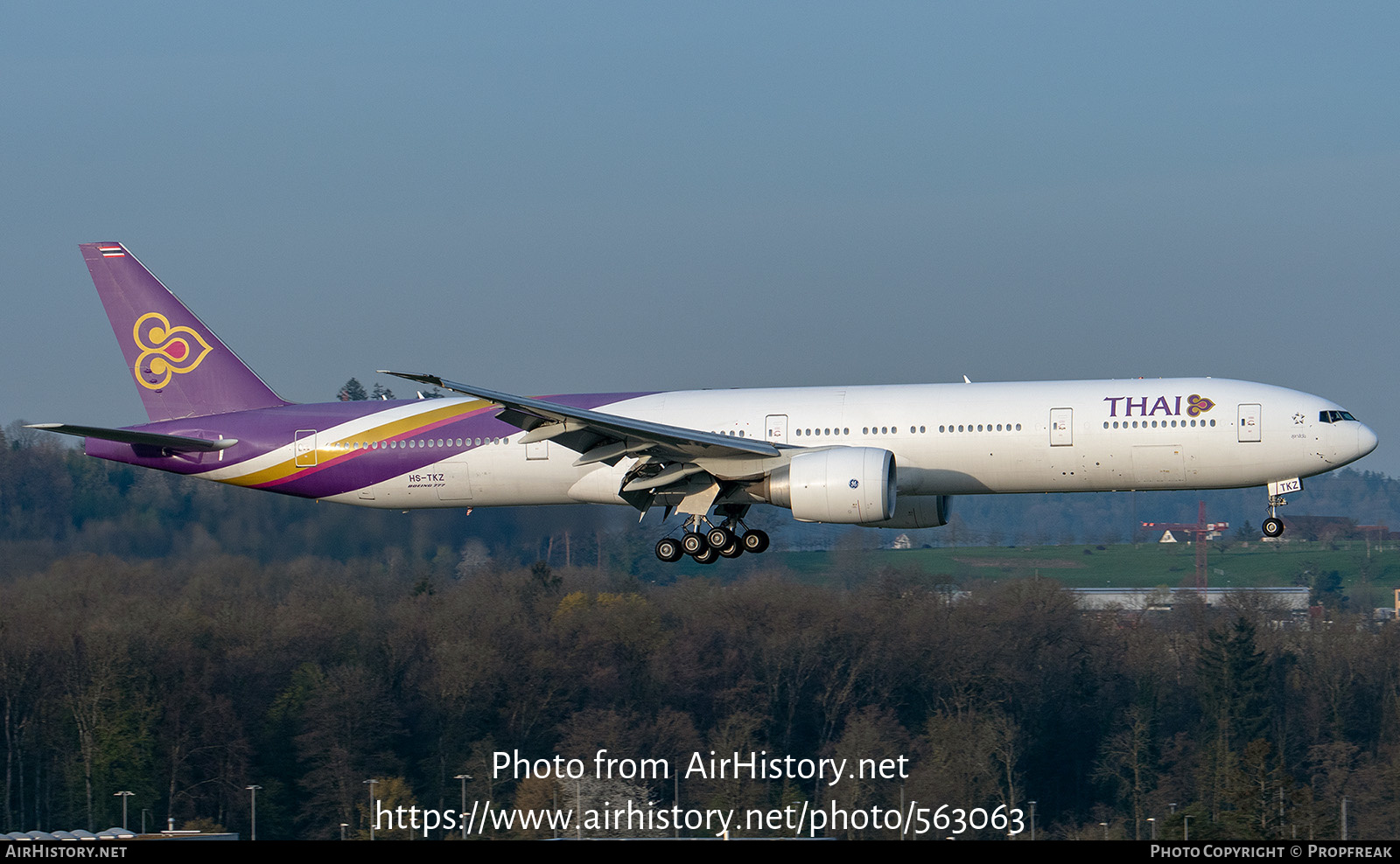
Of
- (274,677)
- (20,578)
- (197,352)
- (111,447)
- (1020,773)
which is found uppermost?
(197,352)

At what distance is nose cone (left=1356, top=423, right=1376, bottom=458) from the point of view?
1244 inches

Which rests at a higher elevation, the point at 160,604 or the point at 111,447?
the point at 111,447

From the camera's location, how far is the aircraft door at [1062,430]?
104ft

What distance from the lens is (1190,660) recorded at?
83125mm

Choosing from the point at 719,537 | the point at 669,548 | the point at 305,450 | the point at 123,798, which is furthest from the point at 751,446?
the point at 123,798

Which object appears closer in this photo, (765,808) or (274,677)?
(765,808)

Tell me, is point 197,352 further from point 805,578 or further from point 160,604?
point 805,578

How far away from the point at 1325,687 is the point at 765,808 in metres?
34.2

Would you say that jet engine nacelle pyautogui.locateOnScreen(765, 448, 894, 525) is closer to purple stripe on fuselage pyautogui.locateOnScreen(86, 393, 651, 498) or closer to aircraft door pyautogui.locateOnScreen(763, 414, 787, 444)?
aircraft door pyautogui.locateOnScreen(763, 414, 787, 444)

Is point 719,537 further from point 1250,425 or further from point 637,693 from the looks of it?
point 637,693

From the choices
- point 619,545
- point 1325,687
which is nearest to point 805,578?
point 619,545

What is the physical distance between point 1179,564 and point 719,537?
3738 inches

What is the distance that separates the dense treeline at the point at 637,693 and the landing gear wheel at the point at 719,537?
29.8 meters

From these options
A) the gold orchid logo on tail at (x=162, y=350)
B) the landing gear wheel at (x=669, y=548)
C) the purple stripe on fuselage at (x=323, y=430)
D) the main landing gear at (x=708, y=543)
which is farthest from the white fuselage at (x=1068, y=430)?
the gold orchid logo on tail at (x=162, y=350)
